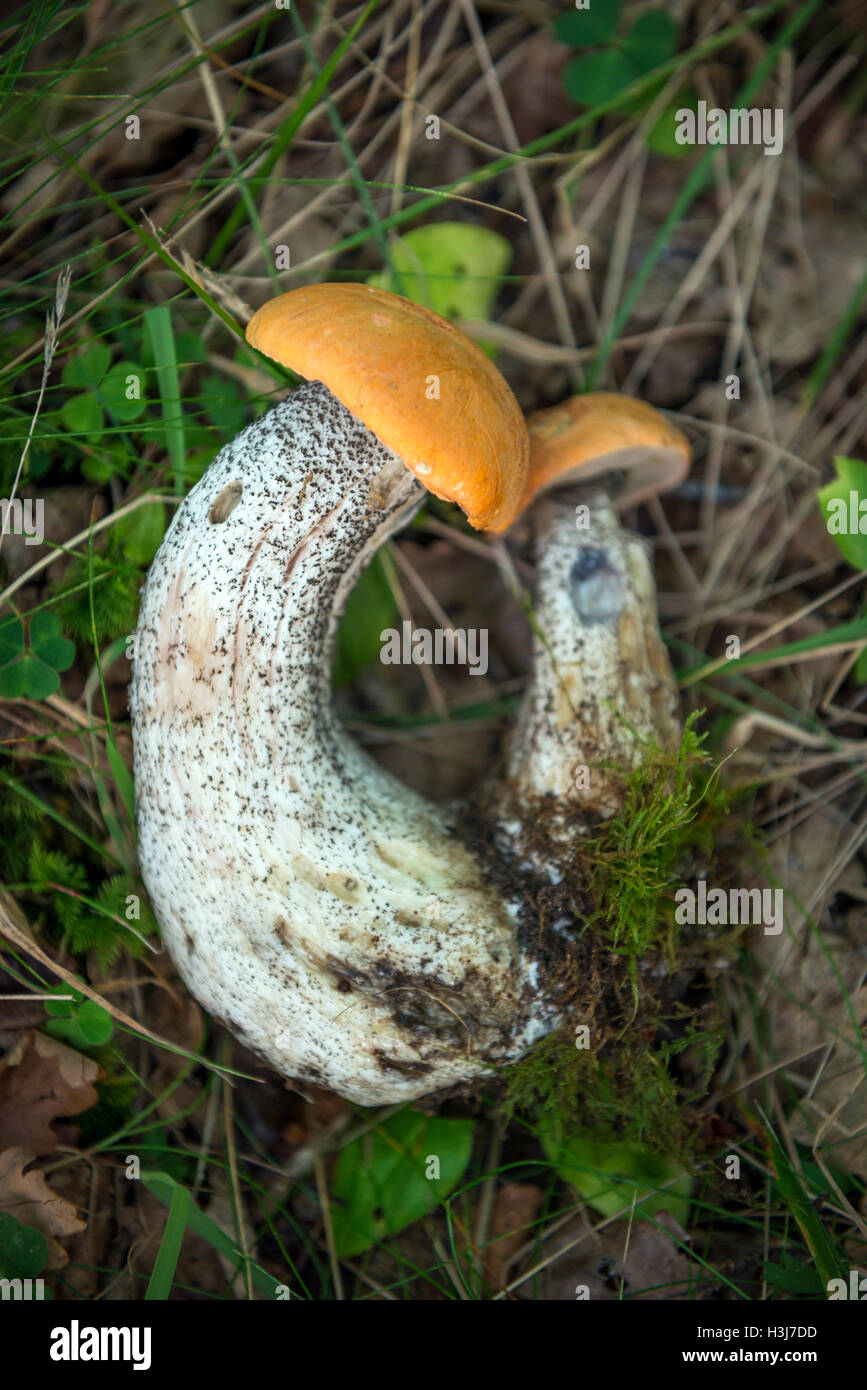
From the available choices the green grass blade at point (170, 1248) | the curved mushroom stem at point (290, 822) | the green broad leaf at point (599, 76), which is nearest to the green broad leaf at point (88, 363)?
the curved mushroom stem at point (290, 822)

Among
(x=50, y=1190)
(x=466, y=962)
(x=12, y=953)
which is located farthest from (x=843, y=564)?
(x=50, y=1190)

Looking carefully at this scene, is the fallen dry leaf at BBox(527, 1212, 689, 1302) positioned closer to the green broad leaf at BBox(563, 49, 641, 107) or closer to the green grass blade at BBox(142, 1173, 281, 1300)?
the green grass blade at BBox(142, 1173, 281, 1300)

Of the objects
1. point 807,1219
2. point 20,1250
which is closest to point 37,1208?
point 20,1250

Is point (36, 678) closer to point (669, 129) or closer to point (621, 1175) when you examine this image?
point (621, 1175)

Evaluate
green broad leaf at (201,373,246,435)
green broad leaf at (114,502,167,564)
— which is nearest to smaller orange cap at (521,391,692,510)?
green broad leaf at (201,373,246,435)

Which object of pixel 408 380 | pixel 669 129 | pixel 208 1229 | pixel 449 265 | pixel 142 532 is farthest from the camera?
pixel 669 129
